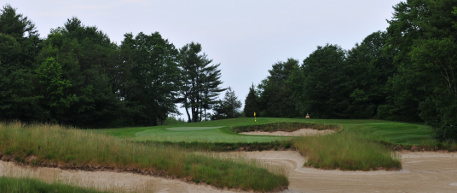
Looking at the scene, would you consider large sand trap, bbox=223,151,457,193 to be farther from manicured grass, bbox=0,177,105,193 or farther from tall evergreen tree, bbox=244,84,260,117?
tall evergreen tree, bbox=244,84,260,117

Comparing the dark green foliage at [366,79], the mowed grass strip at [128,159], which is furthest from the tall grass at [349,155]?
the dark green foliage at [366,79]

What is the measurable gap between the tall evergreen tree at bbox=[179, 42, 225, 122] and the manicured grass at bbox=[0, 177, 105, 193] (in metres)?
64.9

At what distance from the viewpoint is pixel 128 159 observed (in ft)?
42.3

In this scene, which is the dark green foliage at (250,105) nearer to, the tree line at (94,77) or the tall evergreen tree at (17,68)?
the tree line at (94,77)

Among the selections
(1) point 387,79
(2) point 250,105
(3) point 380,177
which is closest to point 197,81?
(2) point 250,105

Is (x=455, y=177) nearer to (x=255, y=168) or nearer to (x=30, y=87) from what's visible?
(x=255, y=168)

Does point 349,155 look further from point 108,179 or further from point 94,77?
point 94,77

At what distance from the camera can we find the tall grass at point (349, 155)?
1524 cm

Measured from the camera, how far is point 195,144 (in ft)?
62.8

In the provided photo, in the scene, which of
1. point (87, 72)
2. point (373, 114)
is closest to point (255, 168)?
point (87, 72)

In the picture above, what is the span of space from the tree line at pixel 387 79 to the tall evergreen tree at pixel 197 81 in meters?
7.80

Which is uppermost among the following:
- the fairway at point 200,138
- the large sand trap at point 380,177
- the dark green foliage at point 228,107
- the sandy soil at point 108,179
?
the dark green foliage at point 228,107

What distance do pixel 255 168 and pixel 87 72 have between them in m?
45.1

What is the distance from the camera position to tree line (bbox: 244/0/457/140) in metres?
23.0
